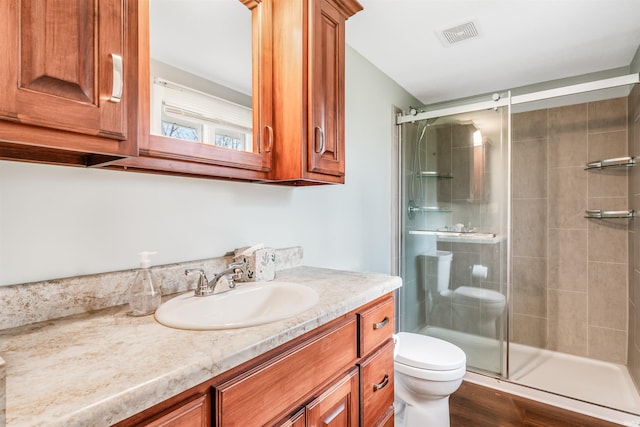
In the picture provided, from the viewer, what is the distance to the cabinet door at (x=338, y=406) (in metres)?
0.90

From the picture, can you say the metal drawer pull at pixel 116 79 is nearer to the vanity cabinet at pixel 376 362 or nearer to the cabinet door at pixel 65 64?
the cabinet door at pixel 65 64

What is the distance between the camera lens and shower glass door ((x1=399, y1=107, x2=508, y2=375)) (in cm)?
235

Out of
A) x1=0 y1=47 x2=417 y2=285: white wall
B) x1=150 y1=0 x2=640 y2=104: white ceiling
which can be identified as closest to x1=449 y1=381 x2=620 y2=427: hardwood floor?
x1=0 y1=47 x2=417 y2=285: white wall

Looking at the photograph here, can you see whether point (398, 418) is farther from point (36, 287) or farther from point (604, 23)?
point (604, 23)

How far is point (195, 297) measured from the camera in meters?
1.03

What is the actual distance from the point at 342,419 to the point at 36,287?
3.03ft

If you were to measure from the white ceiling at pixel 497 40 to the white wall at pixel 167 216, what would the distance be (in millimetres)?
273

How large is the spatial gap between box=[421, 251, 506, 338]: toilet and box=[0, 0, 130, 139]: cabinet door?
249 cm

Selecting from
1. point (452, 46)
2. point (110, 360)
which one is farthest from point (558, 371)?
point (110, 360)

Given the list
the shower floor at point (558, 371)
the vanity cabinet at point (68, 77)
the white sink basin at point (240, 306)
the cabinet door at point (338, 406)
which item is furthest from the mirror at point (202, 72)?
the shower floor at point (558, 371)

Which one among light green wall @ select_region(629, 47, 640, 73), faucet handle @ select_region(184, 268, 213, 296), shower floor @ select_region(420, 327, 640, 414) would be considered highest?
light green wall @ select_region(629, 47, 640, 73)

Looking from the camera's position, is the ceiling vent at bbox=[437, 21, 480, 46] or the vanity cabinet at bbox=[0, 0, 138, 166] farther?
the ceiling vent at bbox=[437, 21, 480, 46]

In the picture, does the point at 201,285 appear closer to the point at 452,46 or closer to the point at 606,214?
the point at 452,46

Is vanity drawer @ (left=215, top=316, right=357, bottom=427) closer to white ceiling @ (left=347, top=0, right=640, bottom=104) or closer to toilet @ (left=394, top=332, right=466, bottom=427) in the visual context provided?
toilet @ (left=394, top=332, right=466, bottom=427)
